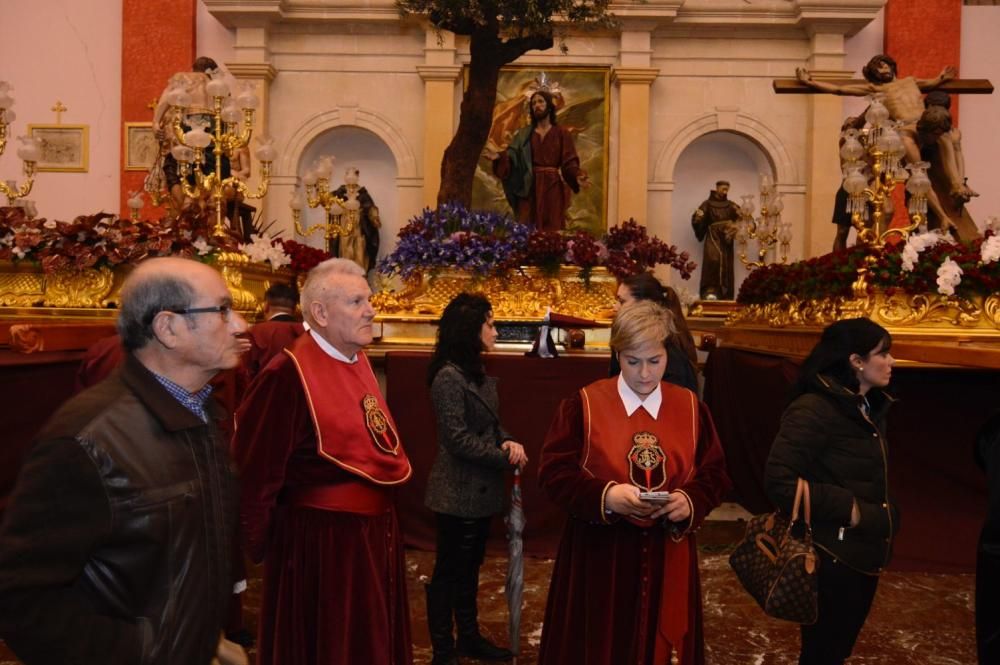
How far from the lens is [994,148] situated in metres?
12.9

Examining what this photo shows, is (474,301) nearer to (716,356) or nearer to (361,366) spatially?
(361,366)

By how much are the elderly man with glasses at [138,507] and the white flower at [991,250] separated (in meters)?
5.24

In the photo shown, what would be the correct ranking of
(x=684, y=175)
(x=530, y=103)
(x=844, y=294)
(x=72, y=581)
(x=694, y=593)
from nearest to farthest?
(x=72, y=581), (x=694, y=593), (x=844, y=294), (x=530, y=103), (x=684, y=175)

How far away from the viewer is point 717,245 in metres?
12.4

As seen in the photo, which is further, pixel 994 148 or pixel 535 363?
pixel 994 148

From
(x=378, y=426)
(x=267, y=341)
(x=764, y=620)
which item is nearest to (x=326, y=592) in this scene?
(x=378, y=426)

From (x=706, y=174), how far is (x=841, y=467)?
10855 mm

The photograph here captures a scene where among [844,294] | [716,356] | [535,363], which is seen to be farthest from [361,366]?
[716,356]

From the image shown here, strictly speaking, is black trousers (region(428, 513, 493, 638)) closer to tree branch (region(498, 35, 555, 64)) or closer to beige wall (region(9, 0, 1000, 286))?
tree branch (region(498, 35, 555, 64))

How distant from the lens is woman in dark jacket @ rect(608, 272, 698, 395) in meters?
3.74

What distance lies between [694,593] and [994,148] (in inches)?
491

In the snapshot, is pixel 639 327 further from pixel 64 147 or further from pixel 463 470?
pixel 64 147

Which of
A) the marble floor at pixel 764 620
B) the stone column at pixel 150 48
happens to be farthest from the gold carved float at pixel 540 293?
the stone column at pixel 150 48

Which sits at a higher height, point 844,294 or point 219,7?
point 219,7
